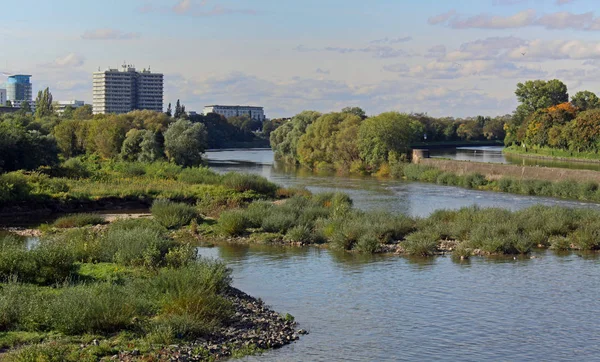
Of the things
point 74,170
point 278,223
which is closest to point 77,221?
point 278,223

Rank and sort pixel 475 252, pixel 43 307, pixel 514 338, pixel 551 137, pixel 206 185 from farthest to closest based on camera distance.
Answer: pixel 551 137, pixel 206 185, pixel 475 252, pixel 514 338, pixel 43 307

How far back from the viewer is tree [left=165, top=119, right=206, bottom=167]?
250 ft

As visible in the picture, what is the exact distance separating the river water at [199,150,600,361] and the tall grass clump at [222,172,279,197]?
69.1 feet

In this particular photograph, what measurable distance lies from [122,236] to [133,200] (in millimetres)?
24787

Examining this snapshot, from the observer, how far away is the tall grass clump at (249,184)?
55.6 m

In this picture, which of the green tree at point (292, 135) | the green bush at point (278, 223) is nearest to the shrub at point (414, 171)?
the green tree at point (292, 135)

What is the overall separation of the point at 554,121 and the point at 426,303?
10368 centimetres

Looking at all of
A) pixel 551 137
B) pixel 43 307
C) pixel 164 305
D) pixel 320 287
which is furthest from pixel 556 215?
pixel 551 137

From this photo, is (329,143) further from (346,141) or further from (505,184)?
(505,184)

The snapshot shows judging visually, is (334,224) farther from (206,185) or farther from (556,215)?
(206,185)

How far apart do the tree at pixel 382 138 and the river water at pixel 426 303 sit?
2295 inches

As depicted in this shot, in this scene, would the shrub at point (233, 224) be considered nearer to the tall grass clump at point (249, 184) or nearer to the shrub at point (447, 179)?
the tall grass clump at point (249, 184)

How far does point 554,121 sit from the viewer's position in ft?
394

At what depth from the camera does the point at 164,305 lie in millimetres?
19297
